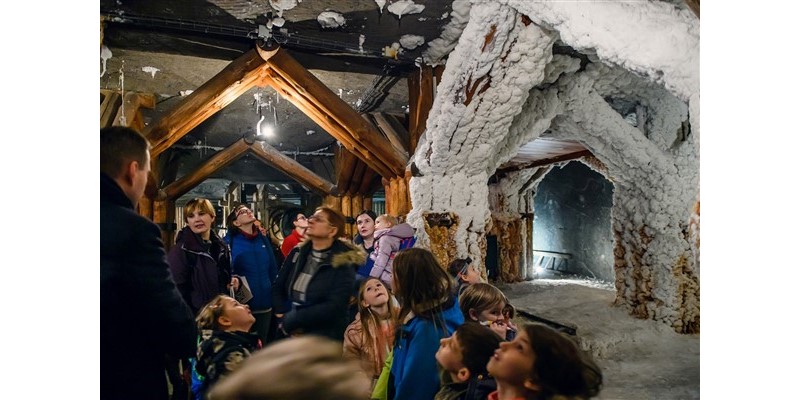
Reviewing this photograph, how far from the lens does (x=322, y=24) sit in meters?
2.11

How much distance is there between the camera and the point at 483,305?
123 centimetres

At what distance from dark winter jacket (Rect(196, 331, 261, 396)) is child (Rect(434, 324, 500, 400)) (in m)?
0.50

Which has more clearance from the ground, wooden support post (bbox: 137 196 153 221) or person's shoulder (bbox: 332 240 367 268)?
wooden support post (bbox: 137 196 153 221)

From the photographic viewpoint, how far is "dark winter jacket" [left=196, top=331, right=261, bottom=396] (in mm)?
991

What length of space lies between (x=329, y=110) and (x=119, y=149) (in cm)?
151

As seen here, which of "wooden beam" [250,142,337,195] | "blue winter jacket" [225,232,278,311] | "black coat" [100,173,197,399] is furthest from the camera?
"wooden beam" [250,142,337,195]

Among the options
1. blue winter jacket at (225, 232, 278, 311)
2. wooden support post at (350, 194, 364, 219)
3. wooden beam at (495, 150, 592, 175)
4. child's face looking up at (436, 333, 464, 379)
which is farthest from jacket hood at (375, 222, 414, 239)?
wooden beam at (495, 150, 592, 175)

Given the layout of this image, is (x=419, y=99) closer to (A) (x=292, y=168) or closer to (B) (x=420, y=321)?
(A) (x=292, y=168)

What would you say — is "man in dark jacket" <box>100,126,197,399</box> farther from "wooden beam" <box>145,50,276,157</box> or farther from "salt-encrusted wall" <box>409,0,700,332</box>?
"salt-encrusted wall" <box>409,0,700,332</box>
